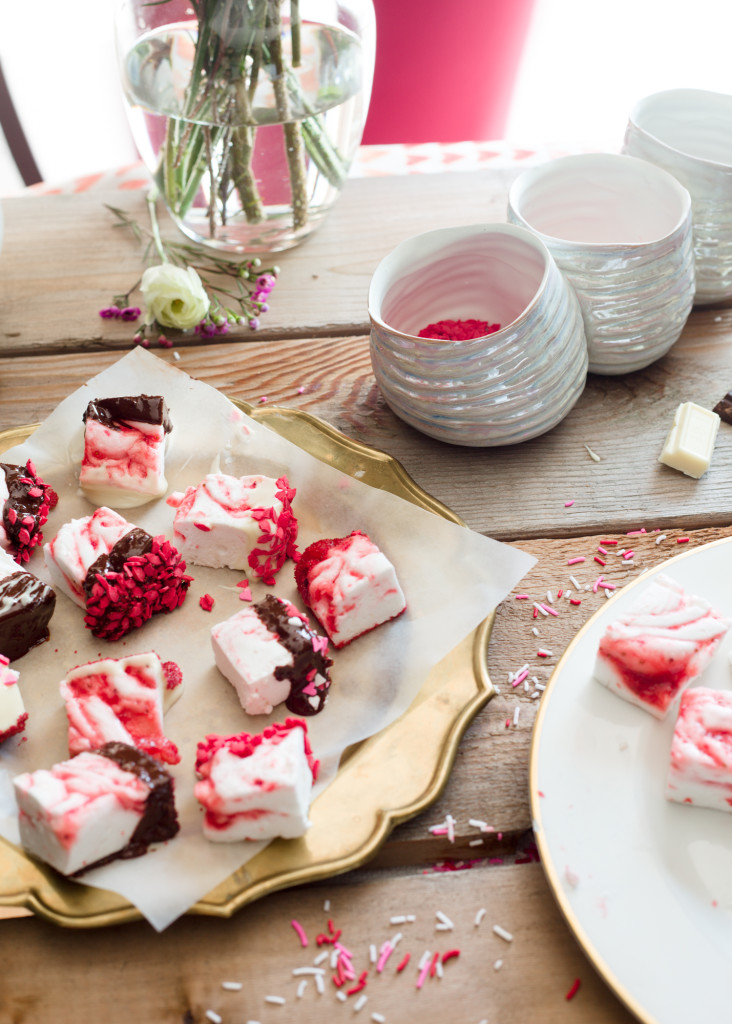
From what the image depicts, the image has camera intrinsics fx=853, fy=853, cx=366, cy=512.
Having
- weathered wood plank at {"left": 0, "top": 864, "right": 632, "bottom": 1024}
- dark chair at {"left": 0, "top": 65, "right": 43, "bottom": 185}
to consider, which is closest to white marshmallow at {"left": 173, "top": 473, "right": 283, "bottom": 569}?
weathered wood plank at {"left": 0, "top": 864, "right": 632, "bottom": 1024}

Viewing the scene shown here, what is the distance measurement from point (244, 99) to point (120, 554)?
0.82 meters

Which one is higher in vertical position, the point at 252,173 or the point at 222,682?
the point at 252,173

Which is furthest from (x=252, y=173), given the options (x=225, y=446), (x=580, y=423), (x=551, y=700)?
(x=551, y=700)

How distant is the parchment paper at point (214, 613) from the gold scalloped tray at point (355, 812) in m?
0.02

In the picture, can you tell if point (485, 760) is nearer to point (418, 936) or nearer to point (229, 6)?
point (418, 936)

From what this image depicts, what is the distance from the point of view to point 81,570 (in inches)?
45.6

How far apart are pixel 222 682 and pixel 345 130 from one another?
1.09 m

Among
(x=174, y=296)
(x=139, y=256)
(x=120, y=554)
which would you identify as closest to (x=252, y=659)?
(x=120, y=554)

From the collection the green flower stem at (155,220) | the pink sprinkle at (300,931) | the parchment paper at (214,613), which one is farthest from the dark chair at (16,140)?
the pink sprinkle at (300,931)

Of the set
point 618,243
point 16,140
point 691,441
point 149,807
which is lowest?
point 16,140

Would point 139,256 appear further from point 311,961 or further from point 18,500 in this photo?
point 311,961

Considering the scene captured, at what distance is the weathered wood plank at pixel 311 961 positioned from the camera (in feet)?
2.85

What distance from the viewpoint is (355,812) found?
966 mm

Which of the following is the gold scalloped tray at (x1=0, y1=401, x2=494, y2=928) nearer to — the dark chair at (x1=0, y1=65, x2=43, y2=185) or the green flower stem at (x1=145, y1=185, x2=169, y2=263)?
the green flower stem at (x1=145, y1=185, x2=169, y2=263)
